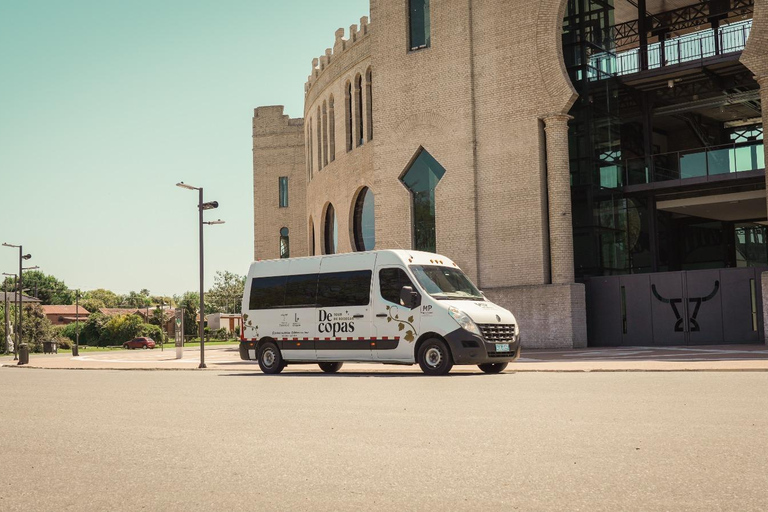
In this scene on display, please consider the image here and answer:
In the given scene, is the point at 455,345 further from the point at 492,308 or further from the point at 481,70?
the point at 481,70

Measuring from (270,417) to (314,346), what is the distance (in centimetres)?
957

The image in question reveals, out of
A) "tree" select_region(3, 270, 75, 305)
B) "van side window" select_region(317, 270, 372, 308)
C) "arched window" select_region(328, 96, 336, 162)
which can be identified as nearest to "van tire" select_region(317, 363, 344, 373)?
"van side window" select_region(317, 270, 372, 308)

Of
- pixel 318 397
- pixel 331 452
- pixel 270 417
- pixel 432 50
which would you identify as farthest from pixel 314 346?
pixel 432 50

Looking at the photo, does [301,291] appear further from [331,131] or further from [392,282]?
[331,131]

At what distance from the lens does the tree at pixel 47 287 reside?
14725cm

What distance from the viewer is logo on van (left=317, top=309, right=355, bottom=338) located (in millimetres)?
18969

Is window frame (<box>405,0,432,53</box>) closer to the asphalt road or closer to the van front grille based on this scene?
the van front grille

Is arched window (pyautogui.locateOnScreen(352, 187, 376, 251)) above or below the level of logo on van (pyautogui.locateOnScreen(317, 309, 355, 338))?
above

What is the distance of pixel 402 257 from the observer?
18.2m

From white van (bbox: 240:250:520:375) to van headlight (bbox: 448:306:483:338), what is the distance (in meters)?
0.02

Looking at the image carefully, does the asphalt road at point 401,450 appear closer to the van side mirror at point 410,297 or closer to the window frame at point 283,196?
the van side mirror at point 410,297

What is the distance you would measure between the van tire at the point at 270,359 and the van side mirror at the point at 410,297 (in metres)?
4.17

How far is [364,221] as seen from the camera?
40156 mm

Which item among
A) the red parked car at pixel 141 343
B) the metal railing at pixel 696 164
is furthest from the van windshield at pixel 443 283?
the red parked car at pixel 141 343
